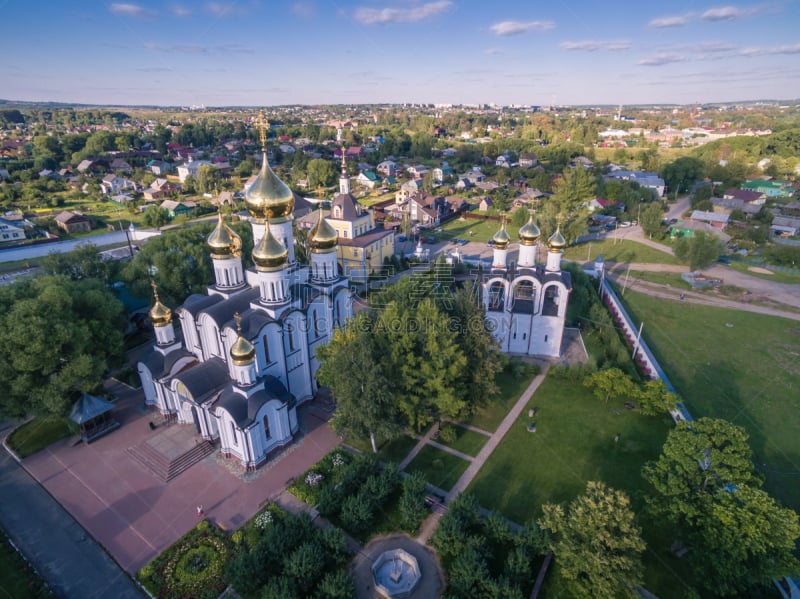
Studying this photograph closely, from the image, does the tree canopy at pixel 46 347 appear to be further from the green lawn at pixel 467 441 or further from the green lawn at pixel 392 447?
the green lawn at pixel 467 441

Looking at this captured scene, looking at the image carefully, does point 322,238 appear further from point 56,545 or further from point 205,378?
point 56,545

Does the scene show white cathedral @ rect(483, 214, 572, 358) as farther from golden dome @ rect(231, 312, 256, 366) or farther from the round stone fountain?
golden dome @ rect(231, 312, 256, 366)

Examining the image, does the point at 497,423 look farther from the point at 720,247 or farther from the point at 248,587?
the point at 720,247

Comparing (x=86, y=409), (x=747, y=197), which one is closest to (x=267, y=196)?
(x=86, y=409)

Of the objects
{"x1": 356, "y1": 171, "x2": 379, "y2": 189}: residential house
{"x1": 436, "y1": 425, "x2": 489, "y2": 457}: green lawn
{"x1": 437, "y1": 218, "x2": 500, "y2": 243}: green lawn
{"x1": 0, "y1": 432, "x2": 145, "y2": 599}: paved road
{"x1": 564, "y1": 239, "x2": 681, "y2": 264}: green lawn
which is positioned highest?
{"x1": 356, "y1": 171, "x2": 379, "y2": 189}: residential house

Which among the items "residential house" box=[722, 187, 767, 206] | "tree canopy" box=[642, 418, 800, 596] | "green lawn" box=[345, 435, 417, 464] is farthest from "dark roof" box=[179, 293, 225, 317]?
"residential house" box=[722, 187, 767, 206]

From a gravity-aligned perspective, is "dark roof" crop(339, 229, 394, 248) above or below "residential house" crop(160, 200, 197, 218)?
above

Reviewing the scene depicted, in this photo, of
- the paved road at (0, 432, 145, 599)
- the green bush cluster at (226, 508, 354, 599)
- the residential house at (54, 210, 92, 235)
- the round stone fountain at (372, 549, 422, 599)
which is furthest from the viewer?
the residential house at (54, 210, 92, 235)
